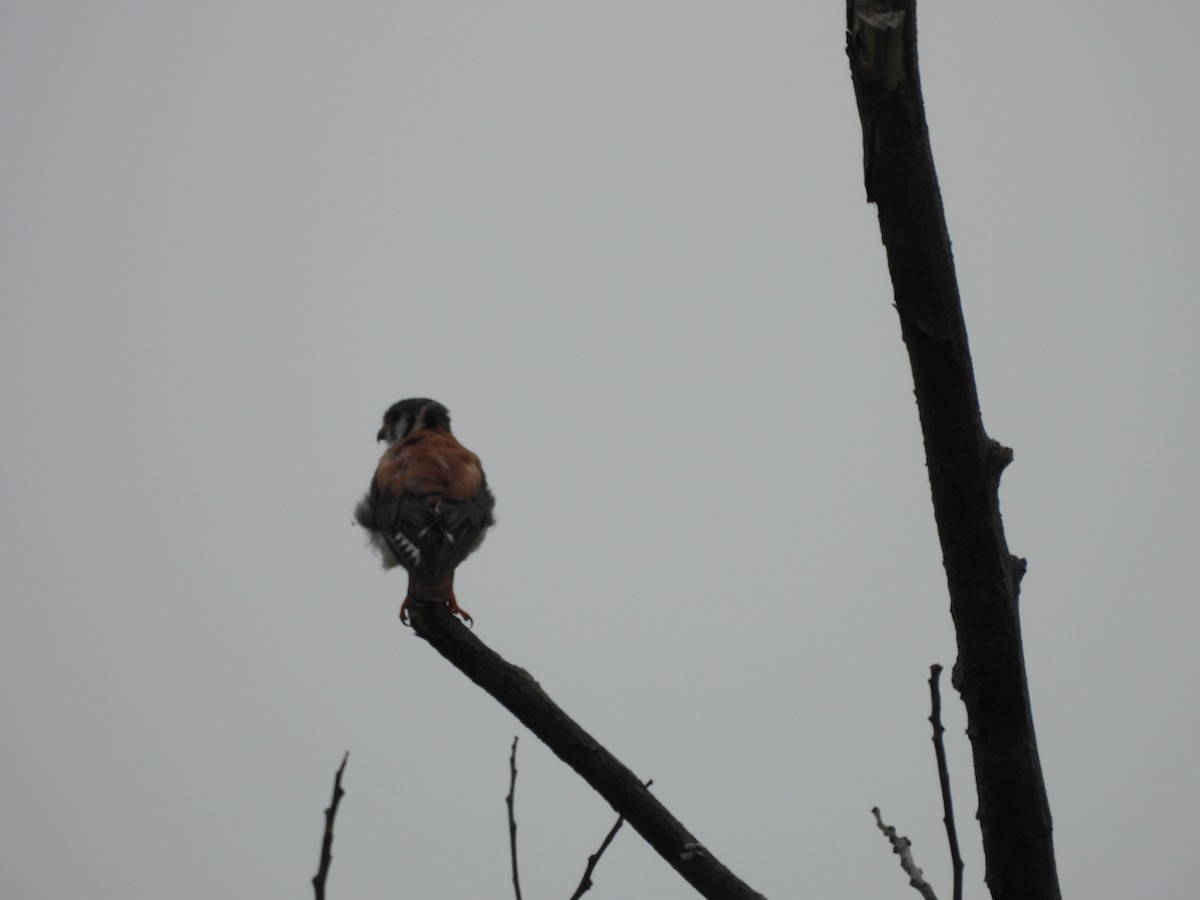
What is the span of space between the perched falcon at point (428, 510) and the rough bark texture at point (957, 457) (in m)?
2.37

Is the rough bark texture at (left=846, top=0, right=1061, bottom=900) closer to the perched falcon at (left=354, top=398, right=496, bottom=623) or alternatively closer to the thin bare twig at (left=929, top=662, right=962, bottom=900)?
the thin bare twig at (left=929, top=662, right=962, bottom=900)

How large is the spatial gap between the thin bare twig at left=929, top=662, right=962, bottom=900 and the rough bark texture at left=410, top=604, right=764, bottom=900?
0.55 m

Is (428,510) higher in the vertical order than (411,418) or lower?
lower

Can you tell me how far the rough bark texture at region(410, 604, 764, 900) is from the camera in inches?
94.8

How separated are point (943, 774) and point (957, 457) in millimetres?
588

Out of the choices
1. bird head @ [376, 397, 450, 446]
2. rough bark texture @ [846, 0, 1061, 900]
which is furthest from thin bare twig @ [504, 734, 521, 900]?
bird head @ [376, 397, 450, 446]

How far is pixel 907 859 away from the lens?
2258mm

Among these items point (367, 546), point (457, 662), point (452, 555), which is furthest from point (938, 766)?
point (367, 546)

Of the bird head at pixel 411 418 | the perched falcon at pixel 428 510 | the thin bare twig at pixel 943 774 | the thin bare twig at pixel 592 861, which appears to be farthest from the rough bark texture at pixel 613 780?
the bird head at pixel 411 418

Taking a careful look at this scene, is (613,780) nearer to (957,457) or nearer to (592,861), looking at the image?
(592,861)

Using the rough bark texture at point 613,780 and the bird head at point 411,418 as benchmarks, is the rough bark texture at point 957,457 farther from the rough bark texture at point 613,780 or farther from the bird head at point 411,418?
the bird head at point 411,418

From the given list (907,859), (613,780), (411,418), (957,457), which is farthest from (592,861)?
(411,418)

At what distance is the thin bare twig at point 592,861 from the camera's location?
7.66 ft

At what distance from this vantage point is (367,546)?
5332 mm
